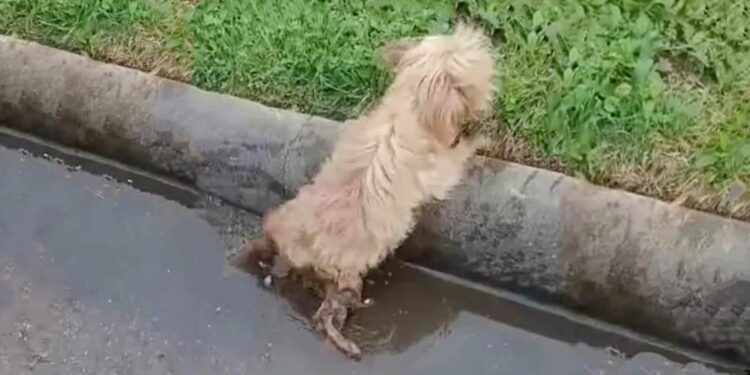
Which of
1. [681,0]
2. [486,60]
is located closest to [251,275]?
[486,60]

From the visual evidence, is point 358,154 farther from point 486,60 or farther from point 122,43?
point 122,43

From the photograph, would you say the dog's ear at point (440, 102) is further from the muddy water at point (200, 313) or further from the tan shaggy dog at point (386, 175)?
the muddy water at point (200, 313)

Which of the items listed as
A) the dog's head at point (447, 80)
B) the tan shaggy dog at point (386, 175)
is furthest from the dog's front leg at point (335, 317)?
the dog's head at point (447, 80)

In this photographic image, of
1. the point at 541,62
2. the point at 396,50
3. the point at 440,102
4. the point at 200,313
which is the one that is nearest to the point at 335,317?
the point at 200,313

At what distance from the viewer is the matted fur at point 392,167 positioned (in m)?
3.93

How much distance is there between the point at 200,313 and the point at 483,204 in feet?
3.51

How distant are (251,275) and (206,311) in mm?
211

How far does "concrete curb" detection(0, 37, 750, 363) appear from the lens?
12.4ft

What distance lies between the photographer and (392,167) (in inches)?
155

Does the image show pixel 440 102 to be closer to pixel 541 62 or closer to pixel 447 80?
pixel 447 80

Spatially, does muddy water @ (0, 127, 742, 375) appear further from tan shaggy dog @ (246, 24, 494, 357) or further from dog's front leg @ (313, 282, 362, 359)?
tan shaggy dog @ (246, 24, 494, 357)

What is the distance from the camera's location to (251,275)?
4277 mm

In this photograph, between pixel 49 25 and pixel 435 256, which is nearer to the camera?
pixel 435 256

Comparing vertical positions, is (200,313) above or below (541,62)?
below
